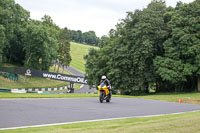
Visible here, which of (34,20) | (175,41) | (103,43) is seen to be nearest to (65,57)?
(34,20)

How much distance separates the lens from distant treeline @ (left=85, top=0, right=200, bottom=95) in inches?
1548

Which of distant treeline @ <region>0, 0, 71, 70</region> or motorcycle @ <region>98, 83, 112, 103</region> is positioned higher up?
distant treeline @ <region>0, 0, 71, 70</region>

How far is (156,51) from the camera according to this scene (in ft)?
143

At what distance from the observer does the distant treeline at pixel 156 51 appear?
39.3 metres

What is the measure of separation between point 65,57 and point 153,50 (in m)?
43.1

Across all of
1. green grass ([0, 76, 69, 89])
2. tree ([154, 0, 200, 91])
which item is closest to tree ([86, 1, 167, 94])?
tree ([154, 0, 200, 91])

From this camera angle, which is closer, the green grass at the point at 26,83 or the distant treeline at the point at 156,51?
the distant treeline at the point at 156,51

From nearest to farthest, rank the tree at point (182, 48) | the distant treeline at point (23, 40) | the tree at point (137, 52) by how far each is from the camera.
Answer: the tree at point (182, 48)
the tree at point (137, 52)
the distant treeline at point (23, 40)

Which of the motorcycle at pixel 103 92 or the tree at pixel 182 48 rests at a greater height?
the tree at pixel 182 48

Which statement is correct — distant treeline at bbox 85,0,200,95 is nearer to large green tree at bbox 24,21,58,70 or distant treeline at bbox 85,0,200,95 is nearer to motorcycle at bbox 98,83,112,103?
motorcycle at bbox 98,83,112,103

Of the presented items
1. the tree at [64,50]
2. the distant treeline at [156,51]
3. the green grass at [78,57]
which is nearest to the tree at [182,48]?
the distant treeline at [156,51]

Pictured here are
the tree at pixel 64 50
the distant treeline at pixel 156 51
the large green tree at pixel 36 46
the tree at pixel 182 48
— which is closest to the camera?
the tree at pixel 182 48

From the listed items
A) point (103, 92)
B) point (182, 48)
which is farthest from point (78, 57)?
point (103, 92)

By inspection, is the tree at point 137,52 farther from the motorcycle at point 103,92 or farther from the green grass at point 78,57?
the green grass at point 78,57
